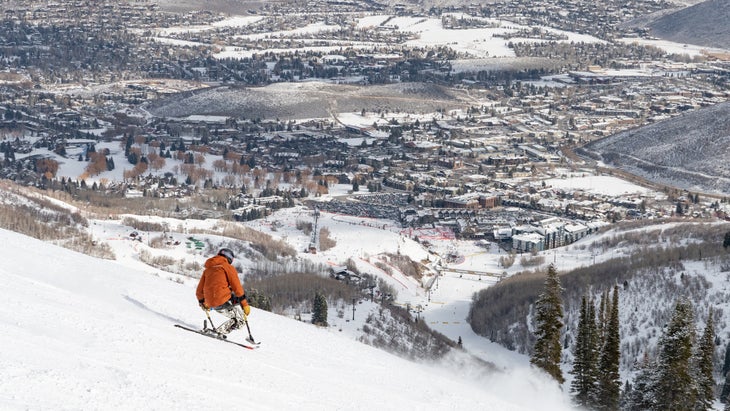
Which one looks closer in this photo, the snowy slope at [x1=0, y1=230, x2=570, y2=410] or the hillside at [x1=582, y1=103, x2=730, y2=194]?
the snowy slope at [x1=0, y1=230, x2=570, y2=410]

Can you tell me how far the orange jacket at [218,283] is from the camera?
1819 centimetres

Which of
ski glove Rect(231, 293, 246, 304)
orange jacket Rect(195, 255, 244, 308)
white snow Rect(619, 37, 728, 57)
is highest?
orange jacket Rect(195, 255, 244, 308)

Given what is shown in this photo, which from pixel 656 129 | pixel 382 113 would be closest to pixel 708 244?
pixel 656 129

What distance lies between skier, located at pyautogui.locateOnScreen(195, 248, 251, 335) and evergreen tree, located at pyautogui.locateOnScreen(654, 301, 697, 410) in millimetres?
Answer: 11869

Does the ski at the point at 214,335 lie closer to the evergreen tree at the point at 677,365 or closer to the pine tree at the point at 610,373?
the evergreen tree at the point at 677,365

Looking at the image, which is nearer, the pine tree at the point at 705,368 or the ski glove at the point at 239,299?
the ski glove at the point at 239,299

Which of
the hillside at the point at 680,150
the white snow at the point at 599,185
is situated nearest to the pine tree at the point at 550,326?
the white snow at the point at 599,185

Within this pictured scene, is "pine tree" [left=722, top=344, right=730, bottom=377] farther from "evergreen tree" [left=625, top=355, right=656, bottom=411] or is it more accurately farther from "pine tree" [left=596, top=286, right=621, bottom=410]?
"pine tree" [left=596, top=286, right=621, bottom=410]

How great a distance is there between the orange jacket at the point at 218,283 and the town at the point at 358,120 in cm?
5107

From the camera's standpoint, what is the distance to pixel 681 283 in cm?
4609

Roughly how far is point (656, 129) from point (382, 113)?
114 ft

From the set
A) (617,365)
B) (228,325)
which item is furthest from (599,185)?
(228,325)

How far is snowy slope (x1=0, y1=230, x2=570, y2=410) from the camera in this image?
14172mm

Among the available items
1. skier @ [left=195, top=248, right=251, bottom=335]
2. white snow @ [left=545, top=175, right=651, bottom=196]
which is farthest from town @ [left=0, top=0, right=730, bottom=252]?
skier @ [left=195, top=248, right=251, bottom=335]
